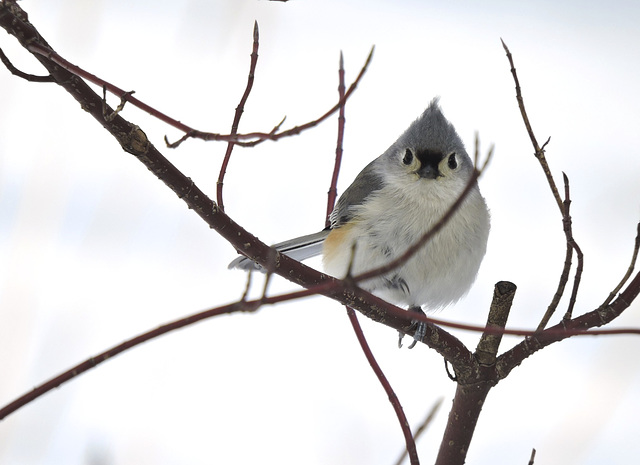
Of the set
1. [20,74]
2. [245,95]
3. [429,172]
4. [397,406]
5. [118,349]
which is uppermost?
[429,172]

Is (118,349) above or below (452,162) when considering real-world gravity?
below

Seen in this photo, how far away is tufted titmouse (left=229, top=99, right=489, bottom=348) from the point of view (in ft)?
4.46

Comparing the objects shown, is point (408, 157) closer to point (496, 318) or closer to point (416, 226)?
point (416, 226)

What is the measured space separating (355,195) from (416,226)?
0.21m

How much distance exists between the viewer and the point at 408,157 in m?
1.48

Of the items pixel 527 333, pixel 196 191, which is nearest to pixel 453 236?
pixel 196 191

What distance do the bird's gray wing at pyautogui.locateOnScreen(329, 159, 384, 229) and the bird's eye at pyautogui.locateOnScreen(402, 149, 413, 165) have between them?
0.22 ft

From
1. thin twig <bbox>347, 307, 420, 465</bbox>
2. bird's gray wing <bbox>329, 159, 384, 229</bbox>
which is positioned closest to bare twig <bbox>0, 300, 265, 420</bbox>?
thin twig <bbox>347, 307, 420, 465</bbox>

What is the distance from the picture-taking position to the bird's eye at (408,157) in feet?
4.84

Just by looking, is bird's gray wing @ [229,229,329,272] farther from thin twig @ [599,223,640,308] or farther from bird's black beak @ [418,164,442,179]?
thin twig @ [599,223,640,308]

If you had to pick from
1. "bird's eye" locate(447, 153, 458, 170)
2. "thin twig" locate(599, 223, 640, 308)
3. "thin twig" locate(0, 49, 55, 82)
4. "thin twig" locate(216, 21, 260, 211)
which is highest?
"bird's eye" locate(447, 153, 458, 170)

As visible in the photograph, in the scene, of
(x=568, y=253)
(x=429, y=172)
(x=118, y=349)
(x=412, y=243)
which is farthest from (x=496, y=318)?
(x=118, y=349)

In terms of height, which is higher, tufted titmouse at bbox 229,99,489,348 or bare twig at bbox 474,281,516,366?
tufted titmouse at bbox 229,99,489,348

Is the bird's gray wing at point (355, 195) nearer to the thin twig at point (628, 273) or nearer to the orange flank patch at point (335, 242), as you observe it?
the orange flank patch at point (335, 242)
